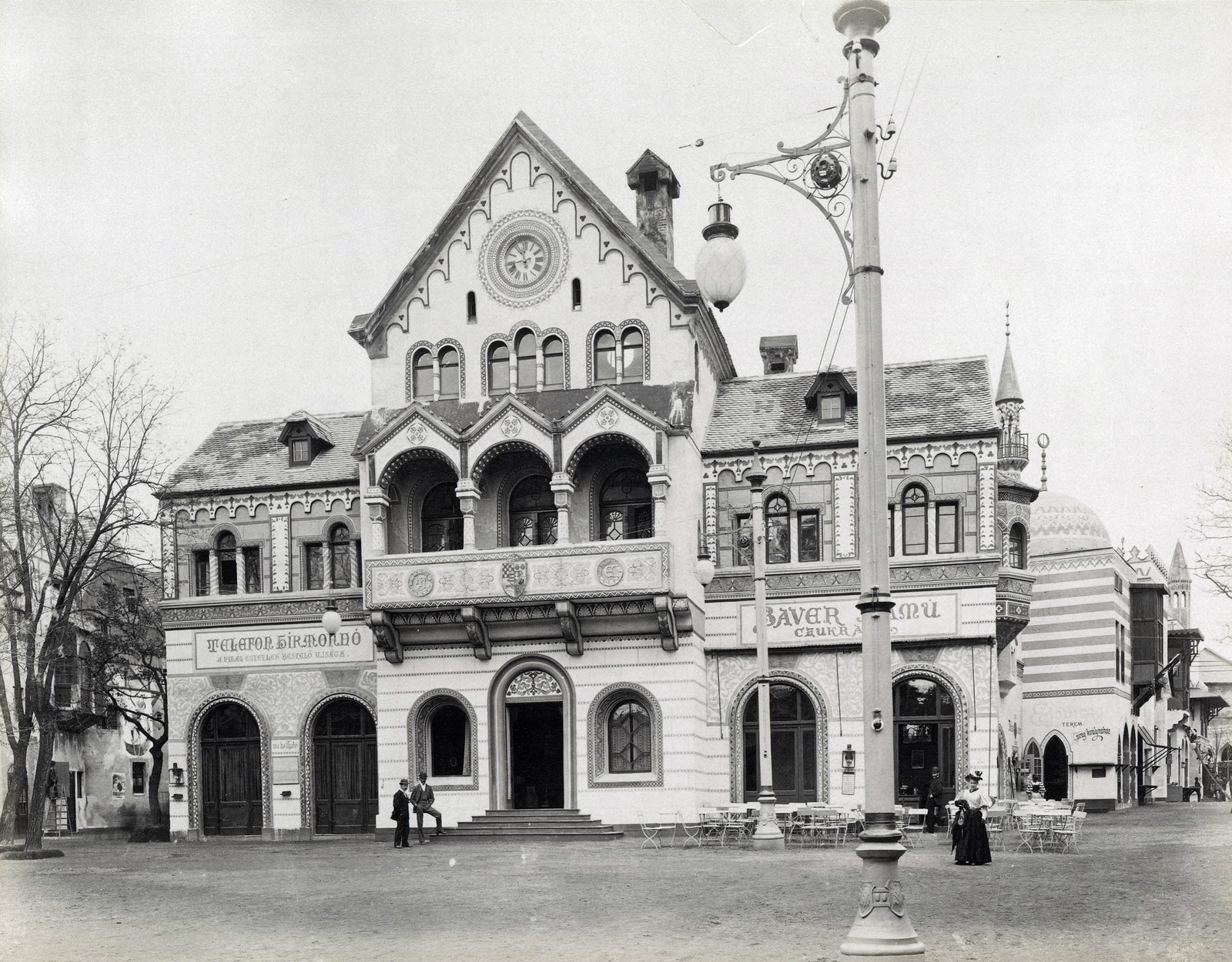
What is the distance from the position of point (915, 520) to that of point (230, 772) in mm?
19590

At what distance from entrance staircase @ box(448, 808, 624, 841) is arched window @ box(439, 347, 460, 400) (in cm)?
1059

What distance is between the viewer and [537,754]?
1396 inches

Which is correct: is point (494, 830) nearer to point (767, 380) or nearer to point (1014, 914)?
point (767, 380)

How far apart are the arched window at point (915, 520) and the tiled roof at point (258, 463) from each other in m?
14.5

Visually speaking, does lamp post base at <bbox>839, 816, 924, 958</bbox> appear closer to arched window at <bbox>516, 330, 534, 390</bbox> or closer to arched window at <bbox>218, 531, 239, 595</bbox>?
arched window at <bbox>516, 330, 534, 390</bbox>

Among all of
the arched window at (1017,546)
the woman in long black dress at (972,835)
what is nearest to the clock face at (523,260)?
the arched window at (1017,546)

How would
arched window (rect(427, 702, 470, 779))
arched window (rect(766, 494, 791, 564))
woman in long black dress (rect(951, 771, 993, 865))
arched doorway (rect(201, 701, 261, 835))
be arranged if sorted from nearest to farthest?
woman in long black dress (rect(951, 771, 993, 865))
arched window (rect(427, 702, 470, 779))
arched window (rect(766, 494, 791, 564))
arched doorway (rect(201, 701, 261, 835))

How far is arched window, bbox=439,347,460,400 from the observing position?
3625 centimetres

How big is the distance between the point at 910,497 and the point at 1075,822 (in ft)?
33.1

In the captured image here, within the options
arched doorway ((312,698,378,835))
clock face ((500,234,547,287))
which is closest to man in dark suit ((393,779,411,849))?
arched doorway ((312,698,378,835))

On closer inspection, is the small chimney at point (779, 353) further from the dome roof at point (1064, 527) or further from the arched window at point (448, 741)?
the dome roof at point (1064, 527)

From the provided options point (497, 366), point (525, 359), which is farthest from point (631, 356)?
point (497, 366)

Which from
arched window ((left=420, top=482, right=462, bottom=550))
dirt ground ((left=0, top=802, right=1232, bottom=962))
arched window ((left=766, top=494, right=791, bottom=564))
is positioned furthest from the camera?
arched window ((left=420, top=482, right=462, bottom=550))

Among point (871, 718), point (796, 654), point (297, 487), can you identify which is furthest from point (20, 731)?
point (871, 718)
